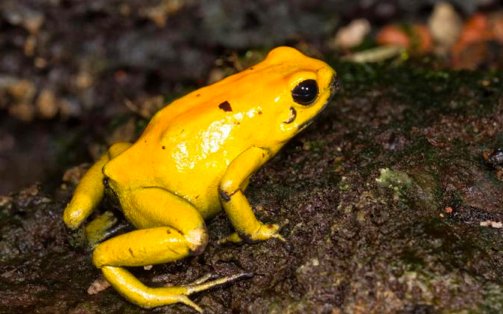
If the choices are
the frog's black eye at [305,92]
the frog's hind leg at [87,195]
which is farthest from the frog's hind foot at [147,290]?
the frog's black eye at [305,92]

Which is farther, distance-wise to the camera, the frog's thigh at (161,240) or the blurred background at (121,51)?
the blurred background at (121,51)

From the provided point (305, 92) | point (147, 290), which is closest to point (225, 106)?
point (305, 92)

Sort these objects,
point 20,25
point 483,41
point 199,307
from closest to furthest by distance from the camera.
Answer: point 199,307 → point 20,25 → point 483,41

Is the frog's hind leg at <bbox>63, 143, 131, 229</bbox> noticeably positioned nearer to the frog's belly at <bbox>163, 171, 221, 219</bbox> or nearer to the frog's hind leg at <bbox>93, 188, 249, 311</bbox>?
the frog's hind leg at <bbox>93, 188, 249, 311</bbox>

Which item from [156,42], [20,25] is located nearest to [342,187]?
[156,42]

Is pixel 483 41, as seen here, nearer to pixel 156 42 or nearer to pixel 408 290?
pixel 156 42

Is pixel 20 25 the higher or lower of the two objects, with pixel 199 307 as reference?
higher

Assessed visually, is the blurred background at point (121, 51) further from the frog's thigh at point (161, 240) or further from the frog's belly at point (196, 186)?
the frog's thigh at point (161, 240)
